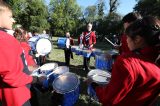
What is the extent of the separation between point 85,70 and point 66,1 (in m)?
63.6

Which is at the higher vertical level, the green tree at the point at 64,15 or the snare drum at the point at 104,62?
the green tree at the point at 64,15

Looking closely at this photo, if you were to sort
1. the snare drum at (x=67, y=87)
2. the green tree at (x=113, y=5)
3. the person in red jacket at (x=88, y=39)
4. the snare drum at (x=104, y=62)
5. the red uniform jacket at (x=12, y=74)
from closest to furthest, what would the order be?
the red uniform jacket at (x=12, y=74)
the snare drum at (x=67, y=87)
the snare drum at (x=104, y=62)
the person in red jacket at (x=88, y=39)
the green tree at (x=113, y=5)

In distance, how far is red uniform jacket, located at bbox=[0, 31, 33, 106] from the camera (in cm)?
260

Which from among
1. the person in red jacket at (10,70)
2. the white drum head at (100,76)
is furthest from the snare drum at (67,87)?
→ the person in red jacket at (10,70)

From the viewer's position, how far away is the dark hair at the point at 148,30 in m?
2.18

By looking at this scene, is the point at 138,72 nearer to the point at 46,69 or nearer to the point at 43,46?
the point at 46,69

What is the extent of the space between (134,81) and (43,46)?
6.13 m

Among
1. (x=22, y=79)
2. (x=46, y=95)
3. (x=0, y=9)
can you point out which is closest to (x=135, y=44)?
(x=22, y=79)

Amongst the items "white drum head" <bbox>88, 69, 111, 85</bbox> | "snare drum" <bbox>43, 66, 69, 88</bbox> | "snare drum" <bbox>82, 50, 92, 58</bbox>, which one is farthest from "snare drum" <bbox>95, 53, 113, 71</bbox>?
"white drum head" <bbox>88, 69, 111, 85</bbox>

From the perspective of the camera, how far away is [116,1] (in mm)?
53281

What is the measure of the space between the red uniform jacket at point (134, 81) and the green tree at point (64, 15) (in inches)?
2256

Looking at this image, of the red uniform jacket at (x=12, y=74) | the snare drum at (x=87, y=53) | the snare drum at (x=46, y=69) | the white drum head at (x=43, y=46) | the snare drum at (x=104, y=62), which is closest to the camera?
the red uniform jacket at (x=12, y=74)

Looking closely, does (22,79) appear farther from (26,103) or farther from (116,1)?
(116,1)

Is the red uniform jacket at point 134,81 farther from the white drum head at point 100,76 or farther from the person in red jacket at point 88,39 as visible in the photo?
the person in red jacket at point 88,39
